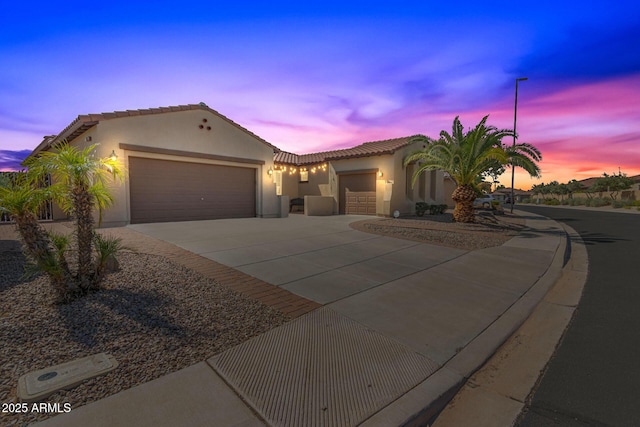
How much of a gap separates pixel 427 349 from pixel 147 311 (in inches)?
133

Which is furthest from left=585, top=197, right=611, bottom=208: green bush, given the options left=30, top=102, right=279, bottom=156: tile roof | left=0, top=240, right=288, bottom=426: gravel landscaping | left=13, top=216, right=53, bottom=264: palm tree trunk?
left=13, top=216, right=53, bottom=264: palm tree trunk

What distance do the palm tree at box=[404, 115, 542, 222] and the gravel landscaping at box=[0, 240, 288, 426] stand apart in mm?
12653

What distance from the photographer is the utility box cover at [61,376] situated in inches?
89.7

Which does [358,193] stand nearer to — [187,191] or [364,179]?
[364,179]

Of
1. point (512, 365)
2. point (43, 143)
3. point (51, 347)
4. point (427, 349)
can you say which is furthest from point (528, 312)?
point (43, 143)

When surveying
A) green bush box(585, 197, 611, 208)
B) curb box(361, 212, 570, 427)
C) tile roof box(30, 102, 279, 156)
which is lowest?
curb box(361, 212, 570, 427)

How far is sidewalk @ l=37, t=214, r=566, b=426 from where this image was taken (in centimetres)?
220

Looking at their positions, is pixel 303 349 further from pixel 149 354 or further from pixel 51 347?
pixel 51 347

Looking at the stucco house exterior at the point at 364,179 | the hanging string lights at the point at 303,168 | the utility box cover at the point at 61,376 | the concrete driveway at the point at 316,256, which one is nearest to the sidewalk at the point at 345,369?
the utility box cover at the point at 61,376

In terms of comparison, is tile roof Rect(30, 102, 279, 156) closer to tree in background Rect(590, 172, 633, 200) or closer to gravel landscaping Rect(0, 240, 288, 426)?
gravel landscaping Rect(0, 240, 288, 426)

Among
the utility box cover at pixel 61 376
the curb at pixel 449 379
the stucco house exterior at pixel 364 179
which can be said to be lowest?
the curb at pixel 449 379

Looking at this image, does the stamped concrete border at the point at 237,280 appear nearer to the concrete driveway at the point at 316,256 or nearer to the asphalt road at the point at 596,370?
the concrete driveway at the point at 316,256

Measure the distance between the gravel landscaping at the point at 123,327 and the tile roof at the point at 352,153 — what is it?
14.3 m

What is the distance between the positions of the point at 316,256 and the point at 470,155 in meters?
10.1
